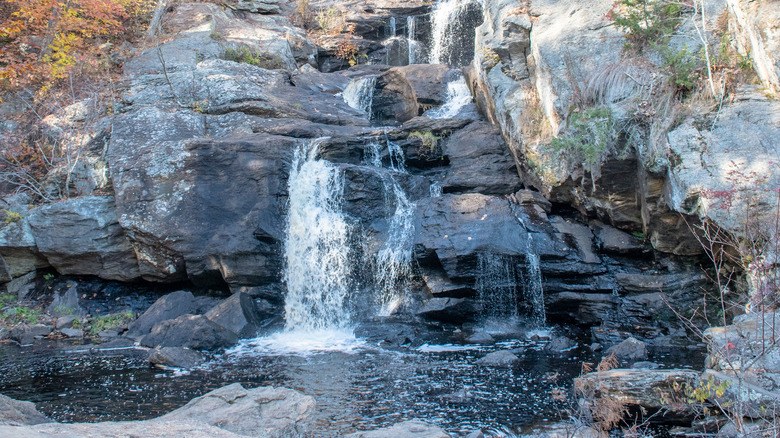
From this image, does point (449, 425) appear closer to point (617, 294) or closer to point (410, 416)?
point (410, 416)

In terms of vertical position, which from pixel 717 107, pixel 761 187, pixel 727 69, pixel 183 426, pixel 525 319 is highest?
pixel 727 69

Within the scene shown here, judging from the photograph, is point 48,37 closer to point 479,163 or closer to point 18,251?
point 18,251

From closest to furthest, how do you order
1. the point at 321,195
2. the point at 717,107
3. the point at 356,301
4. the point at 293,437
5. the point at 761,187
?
1. the point at 293,437
2. the point at 761,187
3. the point at 717,107
4. the point at 356,301
5. the point at 321,195

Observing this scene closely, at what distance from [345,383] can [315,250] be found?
12.6ft

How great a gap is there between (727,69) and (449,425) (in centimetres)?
631

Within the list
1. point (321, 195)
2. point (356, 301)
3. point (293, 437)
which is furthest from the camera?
point (321, 195)

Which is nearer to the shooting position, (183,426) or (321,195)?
(183,426)

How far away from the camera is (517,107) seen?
10.2 m

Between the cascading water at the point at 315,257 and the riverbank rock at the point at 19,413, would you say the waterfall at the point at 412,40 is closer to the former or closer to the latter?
the cascading water at the point at 315,257

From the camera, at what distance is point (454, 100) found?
13.5 metres

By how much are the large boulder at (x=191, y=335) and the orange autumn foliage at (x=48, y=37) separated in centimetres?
802

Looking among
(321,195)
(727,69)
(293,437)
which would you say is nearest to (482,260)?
(321,195)

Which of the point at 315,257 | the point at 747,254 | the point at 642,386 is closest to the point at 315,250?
the point at 315,257

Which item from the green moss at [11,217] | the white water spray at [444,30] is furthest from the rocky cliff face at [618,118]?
the green moss at [11,217]
